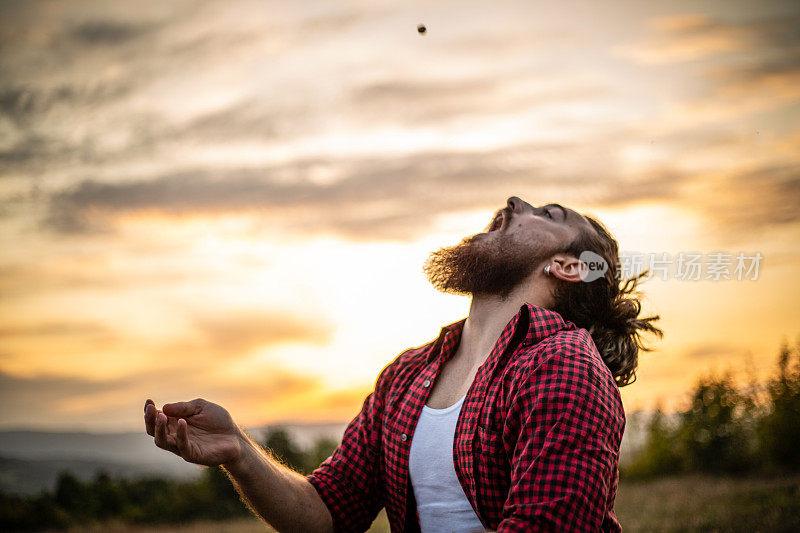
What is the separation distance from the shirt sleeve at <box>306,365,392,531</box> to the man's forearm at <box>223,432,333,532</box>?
0.06 m

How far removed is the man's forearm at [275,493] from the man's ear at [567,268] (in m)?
1.58

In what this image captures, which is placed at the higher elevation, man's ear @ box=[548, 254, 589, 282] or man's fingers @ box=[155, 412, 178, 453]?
man's ear @ box=[548, 254, 589, 282]

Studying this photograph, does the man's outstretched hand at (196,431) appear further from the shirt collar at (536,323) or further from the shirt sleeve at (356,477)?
the shirt collar at (536,323)

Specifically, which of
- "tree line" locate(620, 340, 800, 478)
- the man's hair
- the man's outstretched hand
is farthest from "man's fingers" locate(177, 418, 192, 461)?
"tree line" locate(620, 340, 800, 478)

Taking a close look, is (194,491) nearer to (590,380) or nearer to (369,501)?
(369,501)

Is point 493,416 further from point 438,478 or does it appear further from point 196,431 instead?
point 196,431

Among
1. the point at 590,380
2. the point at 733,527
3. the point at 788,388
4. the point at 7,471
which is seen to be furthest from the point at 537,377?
the point at 7,471

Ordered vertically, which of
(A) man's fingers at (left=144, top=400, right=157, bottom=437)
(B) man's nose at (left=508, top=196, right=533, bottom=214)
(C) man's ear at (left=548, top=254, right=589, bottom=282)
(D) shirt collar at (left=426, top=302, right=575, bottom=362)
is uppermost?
(B) man's nose at (left=508, top=196, right=533, bottom=214)

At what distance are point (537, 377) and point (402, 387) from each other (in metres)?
0.96

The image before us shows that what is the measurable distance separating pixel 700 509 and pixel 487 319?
6747 mm

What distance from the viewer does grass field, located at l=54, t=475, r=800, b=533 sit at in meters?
7.79

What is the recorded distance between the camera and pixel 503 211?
3.71 metres

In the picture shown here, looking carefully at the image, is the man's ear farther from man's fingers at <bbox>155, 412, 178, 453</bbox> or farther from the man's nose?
man's fingers at <bbox>155, 412, 178, 453</bbox>

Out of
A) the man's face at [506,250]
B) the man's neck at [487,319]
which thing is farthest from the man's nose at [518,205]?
the man's neck at [487,319]
